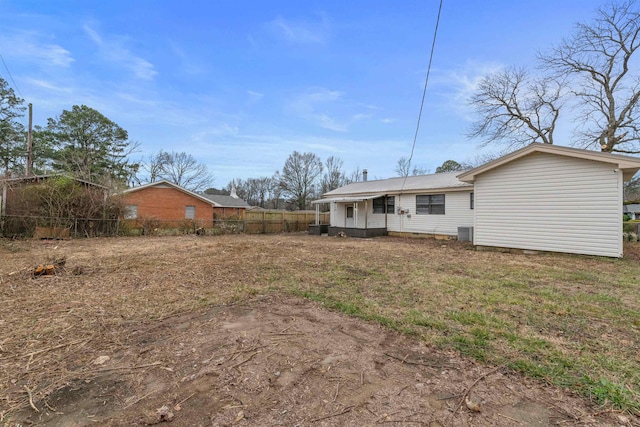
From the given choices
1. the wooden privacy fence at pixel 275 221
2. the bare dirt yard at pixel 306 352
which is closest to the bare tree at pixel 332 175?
the wooden privacy fence at pixel 275 221

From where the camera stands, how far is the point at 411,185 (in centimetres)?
1529

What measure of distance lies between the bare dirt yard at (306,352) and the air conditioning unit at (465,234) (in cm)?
682

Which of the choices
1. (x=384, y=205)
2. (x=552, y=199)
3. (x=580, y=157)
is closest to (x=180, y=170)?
(x=384, y=205)

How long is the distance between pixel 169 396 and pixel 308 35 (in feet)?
37.7

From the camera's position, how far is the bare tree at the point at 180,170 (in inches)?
1472

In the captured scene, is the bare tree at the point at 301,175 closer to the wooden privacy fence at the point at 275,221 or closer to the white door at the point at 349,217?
the wooden privacy fence at the point at 275,221

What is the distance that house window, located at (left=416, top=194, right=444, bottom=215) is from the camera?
45.4ft

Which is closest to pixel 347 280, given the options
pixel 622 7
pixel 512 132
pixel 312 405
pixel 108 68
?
pixel 312 405

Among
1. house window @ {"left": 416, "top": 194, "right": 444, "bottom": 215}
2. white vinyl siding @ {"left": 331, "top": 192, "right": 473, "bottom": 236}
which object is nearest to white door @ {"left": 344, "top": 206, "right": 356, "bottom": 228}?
white vinyl siding @ {"left": 331, "top": 192, "right": 473, "bottom": 236}

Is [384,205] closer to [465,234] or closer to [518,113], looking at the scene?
[465,234]

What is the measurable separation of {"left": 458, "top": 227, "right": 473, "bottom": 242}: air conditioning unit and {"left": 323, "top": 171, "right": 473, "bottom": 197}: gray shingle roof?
194cm

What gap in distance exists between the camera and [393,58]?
395 inches

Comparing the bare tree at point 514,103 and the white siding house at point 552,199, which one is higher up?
the bare tree at point 514,103

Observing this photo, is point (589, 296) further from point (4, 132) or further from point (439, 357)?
point (4, 132)
